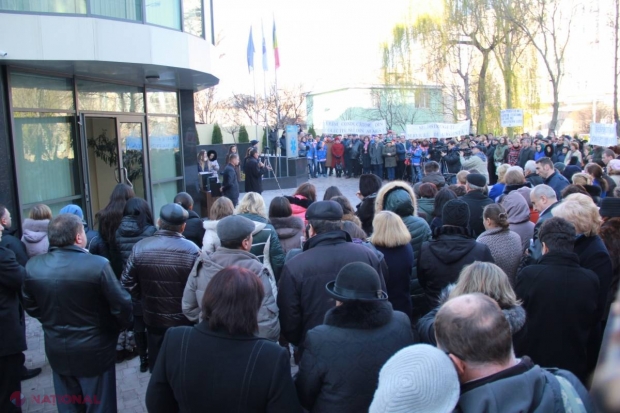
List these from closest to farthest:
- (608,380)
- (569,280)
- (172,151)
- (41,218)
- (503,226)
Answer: (608,380)
(569,280)
(503,226)
(41,218)
(172,151)

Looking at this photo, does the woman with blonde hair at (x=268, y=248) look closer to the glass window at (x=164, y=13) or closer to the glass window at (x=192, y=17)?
the glass window at (x=164, y=13)

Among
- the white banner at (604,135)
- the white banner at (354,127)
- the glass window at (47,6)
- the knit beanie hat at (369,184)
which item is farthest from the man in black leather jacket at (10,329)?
the white banner at (354,127)

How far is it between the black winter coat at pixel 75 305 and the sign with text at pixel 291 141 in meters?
17.7

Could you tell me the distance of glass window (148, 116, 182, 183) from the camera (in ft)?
39.7

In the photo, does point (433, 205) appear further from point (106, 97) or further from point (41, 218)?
point (106, 97)

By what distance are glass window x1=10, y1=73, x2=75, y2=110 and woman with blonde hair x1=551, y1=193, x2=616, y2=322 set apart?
8.18 meters

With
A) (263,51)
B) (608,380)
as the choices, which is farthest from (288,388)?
(263,51)

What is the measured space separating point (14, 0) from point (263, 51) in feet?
50.8

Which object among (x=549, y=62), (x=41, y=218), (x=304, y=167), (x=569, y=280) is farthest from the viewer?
(x=549, y=62)

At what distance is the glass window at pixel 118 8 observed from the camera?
351 inches

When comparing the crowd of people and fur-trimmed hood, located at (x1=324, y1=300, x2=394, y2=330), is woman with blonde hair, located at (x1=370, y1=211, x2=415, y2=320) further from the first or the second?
fur-trimmed hood, located at (x1=324, y1=300, x2=394, y2=330)

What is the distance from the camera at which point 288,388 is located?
2521 mm

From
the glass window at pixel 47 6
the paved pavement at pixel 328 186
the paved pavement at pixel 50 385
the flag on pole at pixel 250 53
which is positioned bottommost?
the paved pavement at pixel 50 385

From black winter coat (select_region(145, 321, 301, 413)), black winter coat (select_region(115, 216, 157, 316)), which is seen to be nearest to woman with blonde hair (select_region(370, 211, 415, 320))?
black winter coat (select_region(145, 321, 301, 413))
